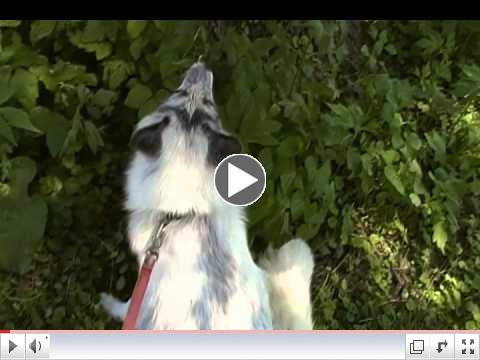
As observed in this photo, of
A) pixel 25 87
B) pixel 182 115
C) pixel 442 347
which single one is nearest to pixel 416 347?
pixel 442 347

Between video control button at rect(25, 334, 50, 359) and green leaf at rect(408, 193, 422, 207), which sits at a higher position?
video control button at rect(25, 334, 50, 359)

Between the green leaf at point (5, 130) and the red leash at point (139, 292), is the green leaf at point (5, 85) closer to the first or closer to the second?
the green leaf at point (5, 130)

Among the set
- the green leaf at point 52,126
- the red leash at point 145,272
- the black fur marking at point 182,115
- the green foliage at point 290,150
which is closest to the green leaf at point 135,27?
the green foliage at point 290,150

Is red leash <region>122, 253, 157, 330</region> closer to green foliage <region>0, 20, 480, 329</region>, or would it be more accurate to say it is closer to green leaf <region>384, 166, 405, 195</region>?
green foliage <region>0, 20, 480, 329</region>

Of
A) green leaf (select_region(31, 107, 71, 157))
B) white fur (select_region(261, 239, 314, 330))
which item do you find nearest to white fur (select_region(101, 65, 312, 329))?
white fur (select_region(261, 239, 314, 330))

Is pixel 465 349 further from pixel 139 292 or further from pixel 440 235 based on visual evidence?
pixel 139 292

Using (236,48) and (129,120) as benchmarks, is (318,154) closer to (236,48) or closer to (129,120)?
(236,48)

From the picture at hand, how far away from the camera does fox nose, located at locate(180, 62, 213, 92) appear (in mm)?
2373

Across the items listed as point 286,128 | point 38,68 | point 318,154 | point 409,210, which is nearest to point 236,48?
point 286,128

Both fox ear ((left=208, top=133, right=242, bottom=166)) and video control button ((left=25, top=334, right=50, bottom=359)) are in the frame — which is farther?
fox ear ((left=208, top=133, right=242, bottom=166))

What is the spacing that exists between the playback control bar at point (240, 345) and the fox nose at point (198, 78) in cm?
89

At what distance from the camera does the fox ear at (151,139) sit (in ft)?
7.50
